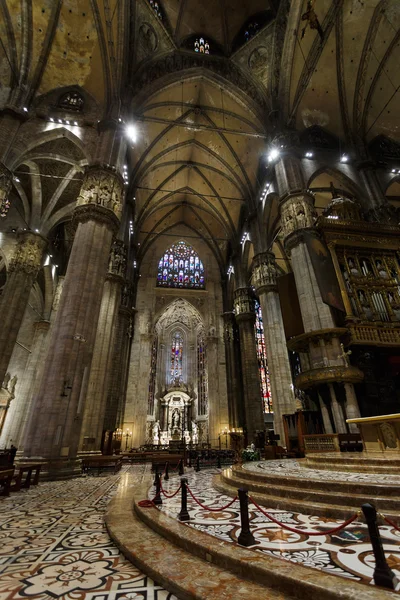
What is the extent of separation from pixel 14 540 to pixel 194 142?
23945mm

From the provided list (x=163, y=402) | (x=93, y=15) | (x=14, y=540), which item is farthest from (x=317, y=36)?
(x=163, y=402)

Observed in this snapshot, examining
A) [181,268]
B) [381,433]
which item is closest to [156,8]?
[181,268]

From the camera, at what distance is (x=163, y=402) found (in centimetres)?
2591

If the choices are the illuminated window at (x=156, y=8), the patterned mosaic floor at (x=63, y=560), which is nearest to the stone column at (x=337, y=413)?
the patterned mosaic floor at (x=63, y=560)

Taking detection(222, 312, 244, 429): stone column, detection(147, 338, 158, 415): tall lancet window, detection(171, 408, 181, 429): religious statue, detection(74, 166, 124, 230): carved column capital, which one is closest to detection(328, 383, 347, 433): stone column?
detection(74, 166, 124, 230): carved column capital

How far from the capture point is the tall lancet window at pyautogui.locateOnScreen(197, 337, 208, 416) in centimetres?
2569

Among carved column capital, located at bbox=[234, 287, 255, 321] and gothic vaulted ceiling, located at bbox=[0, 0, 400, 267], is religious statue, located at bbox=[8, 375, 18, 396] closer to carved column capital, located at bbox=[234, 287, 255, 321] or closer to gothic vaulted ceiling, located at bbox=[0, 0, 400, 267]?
gothic vaulted ceiling, located at bbox=[0, 0, 400, 267]

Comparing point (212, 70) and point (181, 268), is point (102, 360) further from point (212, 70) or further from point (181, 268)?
point (212, 70)

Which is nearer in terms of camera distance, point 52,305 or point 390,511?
point 390,511

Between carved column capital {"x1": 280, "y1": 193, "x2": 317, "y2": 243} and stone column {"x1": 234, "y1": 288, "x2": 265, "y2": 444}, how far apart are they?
953 cm

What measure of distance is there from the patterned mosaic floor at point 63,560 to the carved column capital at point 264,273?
14.6 metres

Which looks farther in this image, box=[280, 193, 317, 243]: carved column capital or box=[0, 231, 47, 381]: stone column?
box=[280, 193, 317, 243]: carved column capital

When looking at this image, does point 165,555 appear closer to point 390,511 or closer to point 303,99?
point 390,511

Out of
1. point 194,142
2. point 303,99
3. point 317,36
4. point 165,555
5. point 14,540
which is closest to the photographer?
point 165,555
